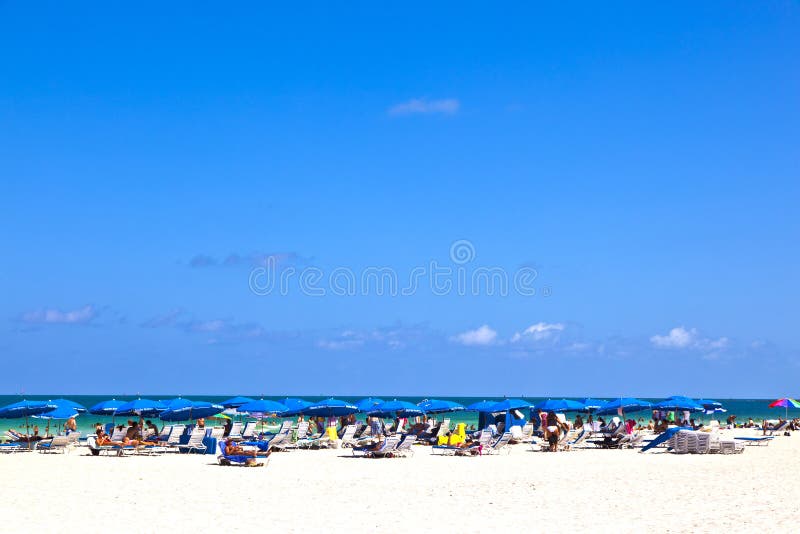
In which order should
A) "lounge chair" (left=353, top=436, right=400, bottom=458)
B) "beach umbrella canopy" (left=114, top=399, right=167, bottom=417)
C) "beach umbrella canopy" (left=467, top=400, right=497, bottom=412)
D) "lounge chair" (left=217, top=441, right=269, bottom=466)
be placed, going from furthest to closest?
"beach umbrella canopy" (left=467, top=400, right=497, bottom=412) < "beach umbrella canopy" (left=114, top=399, right=167, bottom=417) < "lounge chair" (left=353, top=436, right=400, bottom=458) < "lounge chair" (left=217, top=441, right=269, bottom=466)

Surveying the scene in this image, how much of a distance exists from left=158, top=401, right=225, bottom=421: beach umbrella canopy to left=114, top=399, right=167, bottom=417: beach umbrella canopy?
1.12 metres

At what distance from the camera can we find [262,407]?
2736cm

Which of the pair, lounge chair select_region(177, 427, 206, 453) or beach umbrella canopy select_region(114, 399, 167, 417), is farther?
beach umbrella canopy select_region(114, 399, 167, 417)

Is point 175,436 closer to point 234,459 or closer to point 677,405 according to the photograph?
point 234,459

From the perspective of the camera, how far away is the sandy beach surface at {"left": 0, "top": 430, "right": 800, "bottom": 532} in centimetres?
Answer: 1108

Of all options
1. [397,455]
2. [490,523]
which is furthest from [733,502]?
[397,455]

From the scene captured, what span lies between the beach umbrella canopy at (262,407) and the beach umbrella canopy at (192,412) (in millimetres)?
1391

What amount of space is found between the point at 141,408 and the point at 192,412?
91.8 inches

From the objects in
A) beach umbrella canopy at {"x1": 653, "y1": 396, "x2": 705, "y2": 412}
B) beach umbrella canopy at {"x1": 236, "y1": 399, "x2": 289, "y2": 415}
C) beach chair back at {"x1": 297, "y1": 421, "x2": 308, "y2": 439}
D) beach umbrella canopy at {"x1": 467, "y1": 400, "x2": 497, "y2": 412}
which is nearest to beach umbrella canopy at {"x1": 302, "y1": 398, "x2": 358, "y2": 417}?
beach umbrella canopy at {"x1": 236, "y1": 399, "x2": 289, "y2": 415}

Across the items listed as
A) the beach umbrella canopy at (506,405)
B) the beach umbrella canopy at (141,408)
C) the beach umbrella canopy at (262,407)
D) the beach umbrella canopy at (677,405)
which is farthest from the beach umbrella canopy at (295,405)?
the beach umbrella canopy at (677,405)

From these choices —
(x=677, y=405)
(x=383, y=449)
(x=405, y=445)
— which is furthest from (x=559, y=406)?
(x=383, y=449)

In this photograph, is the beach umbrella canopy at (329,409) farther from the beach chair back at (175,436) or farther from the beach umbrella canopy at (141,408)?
the beach chair back at (175,436)

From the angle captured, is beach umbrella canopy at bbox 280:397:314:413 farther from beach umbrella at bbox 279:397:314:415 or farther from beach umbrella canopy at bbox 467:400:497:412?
beach umbrella canopy at bbox 467:400:497:412

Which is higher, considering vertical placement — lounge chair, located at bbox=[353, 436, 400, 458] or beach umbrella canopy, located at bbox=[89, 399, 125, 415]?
beach umbrella canopy, located at bbox=[89, 399, 125, 415]
